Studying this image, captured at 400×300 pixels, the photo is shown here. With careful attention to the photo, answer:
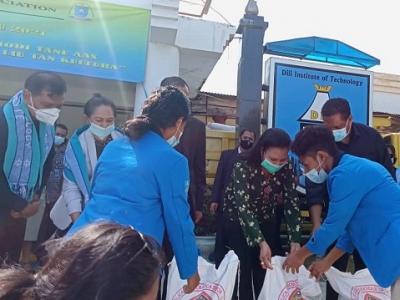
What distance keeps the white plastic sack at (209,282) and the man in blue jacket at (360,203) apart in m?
0.59

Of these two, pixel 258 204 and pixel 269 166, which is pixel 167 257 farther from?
pixel 269 166

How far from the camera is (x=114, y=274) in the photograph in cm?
90

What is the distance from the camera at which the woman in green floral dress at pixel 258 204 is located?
302 centimetres

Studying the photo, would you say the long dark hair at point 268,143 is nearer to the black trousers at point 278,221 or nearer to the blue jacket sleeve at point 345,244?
the black trousers at point 278,221

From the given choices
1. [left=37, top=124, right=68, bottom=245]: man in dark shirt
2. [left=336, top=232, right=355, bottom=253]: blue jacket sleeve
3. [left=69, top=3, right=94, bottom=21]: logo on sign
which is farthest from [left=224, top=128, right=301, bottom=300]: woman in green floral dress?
[left=69, top=3, right=94, bottom=21]: logo on sign

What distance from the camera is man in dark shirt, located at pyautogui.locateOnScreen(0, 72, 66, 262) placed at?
2.81 metres

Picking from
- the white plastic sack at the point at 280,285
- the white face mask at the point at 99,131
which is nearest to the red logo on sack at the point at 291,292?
the white plastic sack at the point at 280,285

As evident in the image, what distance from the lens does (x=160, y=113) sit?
7.24ft

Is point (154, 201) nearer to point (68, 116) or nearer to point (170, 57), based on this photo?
point (170, 57)

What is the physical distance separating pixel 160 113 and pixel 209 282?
4.02 feet

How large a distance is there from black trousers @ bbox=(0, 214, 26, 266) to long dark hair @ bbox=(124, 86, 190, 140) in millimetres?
1285

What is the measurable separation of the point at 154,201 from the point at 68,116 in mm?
4725

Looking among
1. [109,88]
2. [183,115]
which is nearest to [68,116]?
[109,88]

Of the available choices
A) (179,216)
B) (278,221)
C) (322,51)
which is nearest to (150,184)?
(179,216)
